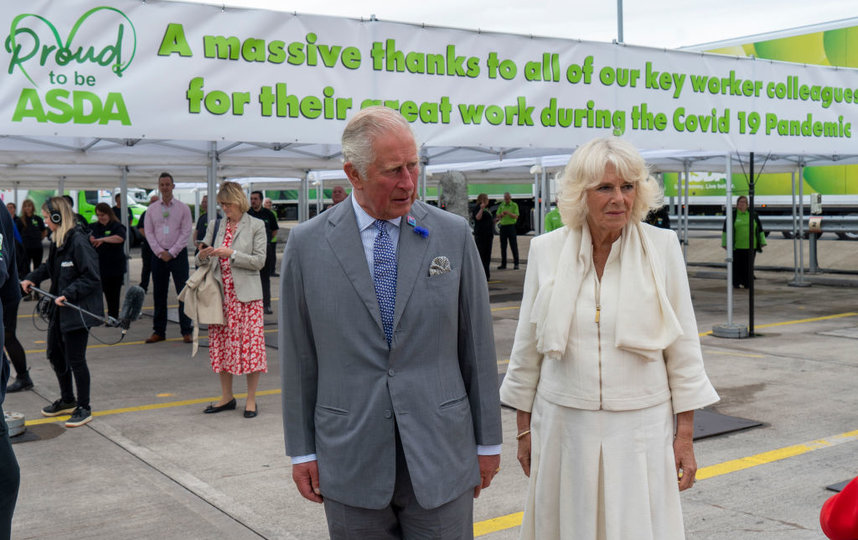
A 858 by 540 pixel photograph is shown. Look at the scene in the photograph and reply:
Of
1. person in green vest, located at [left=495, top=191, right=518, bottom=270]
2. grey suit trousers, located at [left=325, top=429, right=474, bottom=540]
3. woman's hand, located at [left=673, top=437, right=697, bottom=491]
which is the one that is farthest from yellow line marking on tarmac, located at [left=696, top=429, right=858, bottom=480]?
person in green vest, located at [left=495, top=191, right=518, bottom=270]

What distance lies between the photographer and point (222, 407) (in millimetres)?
7301

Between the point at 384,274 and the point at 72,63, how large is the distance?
5448 millimetres

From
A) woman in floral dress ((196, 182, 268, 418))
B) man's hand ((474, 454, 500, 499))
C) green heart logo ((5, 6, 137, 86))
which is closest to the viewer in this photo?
man's hand ((474, 454, 500, 499))

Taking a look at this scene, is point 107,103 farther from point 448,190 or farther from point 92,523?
point 448,190

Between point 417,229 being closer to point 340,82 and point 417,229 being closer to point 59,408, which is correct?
point 59,408

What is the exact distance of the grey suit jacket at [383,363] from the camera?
2484 mm

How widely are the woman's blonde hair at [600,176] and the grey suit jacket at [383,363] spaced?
57 cm

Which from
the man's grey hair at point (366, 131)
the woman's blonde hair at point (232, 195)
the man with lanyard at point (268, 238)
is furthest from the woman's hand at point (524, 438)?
the man with lanyard at point (268, 238)

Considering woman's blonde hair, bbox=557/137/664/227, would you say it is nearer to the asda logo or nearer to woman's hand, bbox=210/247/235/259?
woman's hand, bbox=210/247/235/259

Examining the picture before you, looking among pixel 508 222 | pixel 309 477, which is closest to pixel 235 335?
pixel 309 477

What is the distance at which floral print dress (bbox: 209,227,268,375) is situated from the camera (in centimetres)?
704

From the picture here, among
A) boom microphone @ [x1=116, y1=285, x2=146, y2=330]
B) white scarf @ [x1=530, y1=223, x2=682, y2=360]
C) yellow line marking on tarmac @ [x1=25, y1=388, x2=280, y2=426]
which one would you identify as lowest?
yellow line marking on tarmac @ [x1=25, y1=388, x2=280, y2=426]

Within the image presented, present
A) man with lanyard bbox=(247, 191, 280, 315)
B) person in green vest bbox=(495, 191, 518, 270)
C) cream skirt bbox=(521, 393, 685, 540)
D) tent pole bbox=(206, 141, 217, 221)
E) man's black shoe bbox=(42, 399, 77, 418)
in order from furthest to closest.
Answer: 1. person in green vest bbox=(495, 191, 518, 270)
2. man with lanyard bbox=(247, 191, 280, 315)
3. tent pole bbox=(206, 141, 217, 221)
4. man's black shoe bbox=(42, 399, 77, 418)
5. cream skirt bbox=(521, 393, 685, 540)

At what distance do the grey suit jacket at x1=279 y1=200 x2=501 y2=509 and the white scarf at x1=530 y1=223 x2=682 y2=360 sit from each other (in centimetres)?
41
